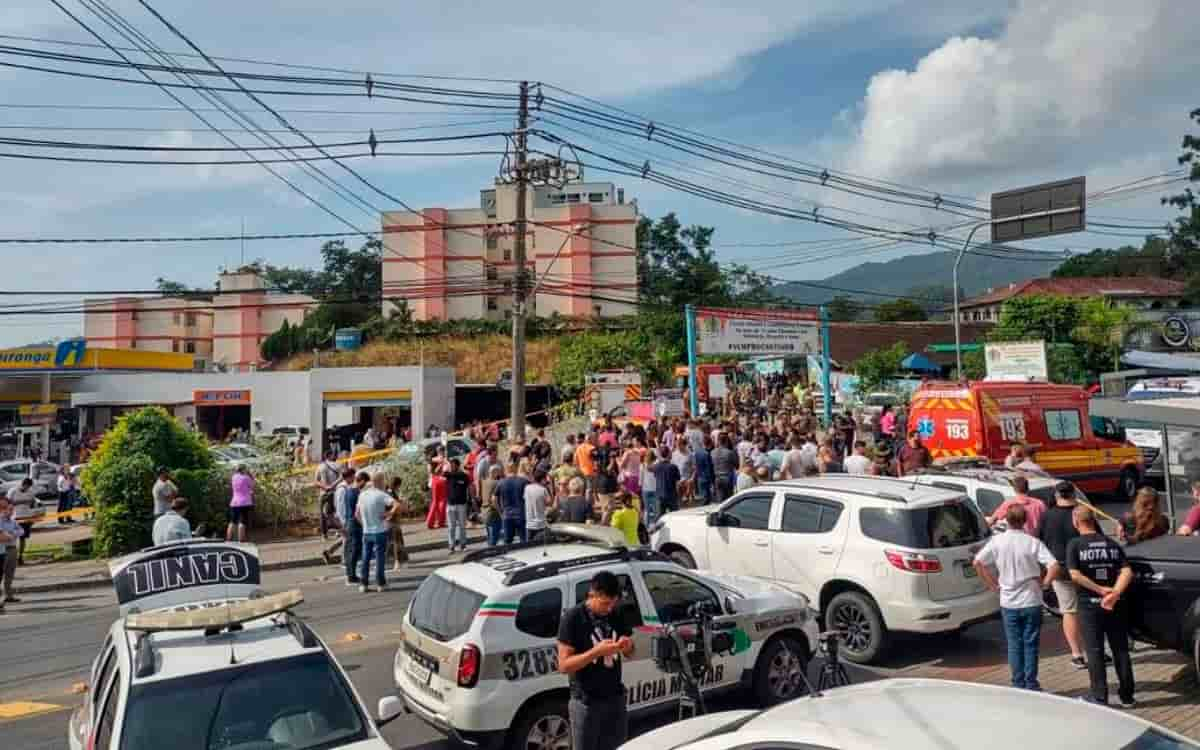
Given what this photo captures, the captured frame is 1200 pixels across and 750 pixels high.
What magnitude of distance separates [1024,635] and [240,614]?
6.23 m

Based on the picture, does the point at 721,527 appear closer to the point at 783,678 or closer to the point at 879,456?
the point at 783,678

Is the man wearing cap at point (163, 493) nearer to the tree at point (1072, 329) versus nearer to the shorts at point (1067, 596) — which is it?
the shorts at point (1067, 596)

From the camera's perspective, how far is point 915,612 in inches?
350

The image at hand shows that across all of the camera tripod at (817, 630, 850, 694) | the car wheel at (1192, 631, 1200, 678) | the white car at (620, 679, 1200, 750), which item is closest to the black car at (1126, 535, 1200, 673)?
the car wheel at (1192, 631, 1200, 678)

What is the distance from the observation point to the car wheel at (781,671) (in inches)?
300

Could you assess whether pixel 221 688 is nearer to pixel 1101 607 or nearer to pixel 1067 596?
pixel 1101 607

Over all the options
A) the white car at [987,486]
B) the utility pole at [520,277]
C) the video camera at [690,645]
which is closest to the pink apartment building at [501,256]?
the utility pole at [520,277]

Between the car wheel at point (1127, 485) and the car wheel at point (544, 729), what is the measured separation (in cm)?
1806

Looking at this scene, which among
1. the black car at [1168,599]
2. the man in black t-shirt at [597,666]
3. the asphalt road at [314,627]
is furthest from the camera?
Answer: the asphalt road at [314,627]

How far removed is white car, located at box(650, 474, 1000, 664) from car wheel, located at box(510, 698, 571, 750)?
3.89 meters

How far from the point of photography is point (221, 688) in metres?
5.02

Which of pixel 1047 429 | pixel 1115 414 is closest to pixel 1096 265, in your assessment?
pixel 1047 429

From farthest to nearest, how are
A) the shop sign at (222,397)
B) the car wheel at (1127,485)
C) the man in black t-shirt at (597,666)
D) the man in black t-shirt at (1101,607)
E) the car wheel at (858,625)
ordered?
the shop sign at (222,397), the car wheel at (1127,485), the car wheel at (858,625), the man in black t-shirt at (1101,607), the man in black t-shirt at (597,666)

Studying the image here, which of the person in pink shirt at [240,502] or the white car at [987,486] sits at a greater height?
the white car at [987,486]
